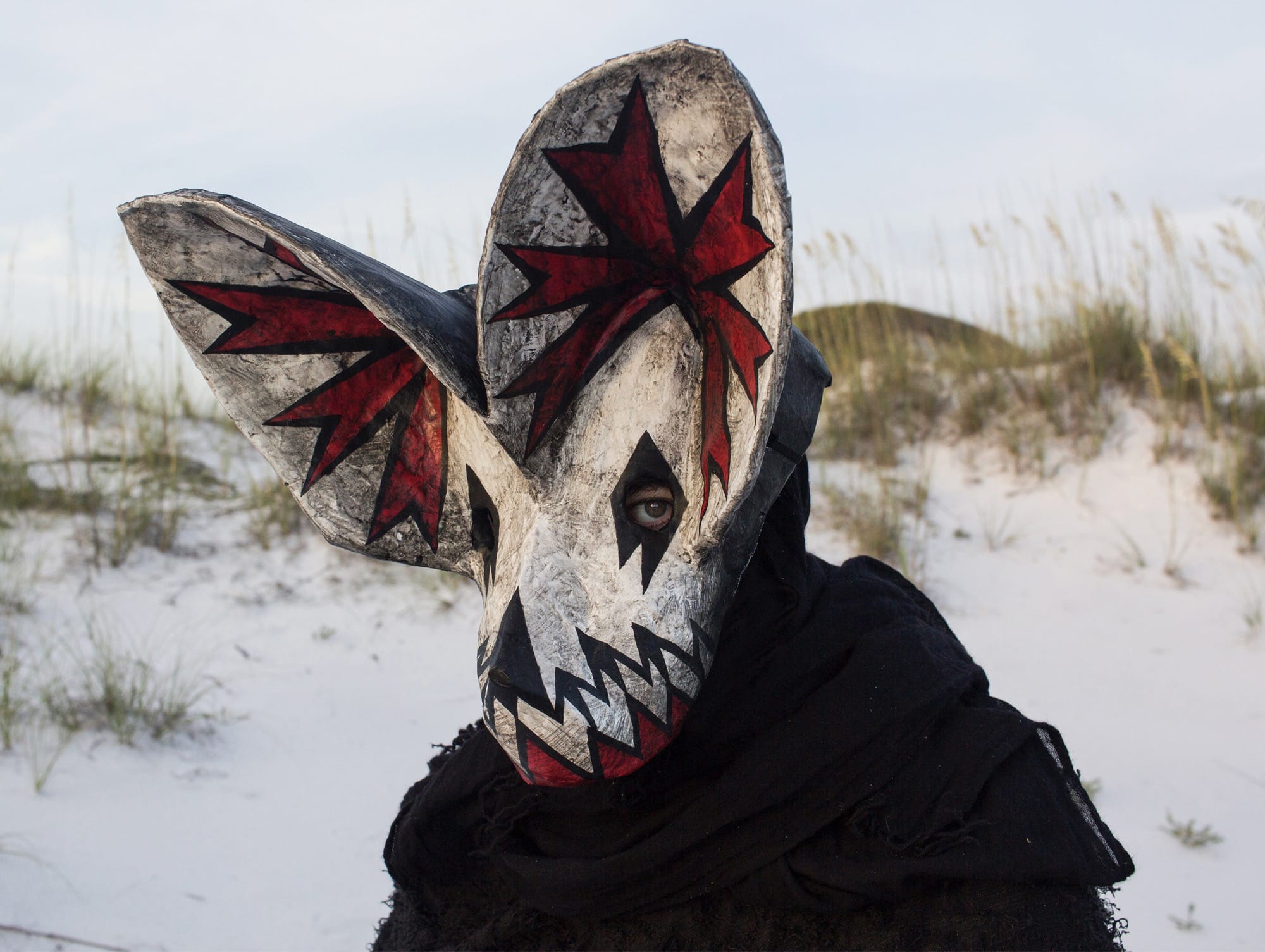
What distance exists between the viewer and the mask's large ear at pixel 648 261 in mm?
824

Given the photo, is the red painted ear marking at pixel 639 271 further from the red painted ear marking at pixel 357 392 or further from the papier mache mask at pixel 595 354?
the red painted ear marking at pixel 357 392

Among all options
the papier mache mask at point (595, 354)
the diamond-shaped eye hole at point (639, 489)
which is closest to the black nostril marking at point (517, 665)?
the papier mache mask at point (595, 354)

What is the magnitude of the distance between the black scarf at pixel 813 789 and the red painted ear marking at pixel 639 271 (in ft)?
1.02

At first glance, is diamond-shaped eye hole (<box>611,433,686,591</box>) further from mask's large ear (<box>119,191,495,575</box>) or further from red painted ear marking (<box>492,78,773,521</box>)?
mask's large ear (<box>119,191,495,575</box>)

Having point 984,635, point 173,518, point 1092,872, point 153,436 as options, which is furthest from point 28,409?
point 1092,872

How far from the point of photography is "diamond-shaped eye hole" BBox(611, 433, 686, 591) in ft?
3.37

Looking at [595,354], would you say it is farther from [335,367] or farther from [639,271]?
[335,367]

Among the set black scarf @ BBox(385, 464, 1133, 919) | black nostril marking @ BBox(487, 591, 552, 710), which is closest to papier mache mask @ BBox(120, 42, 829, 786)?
black nostril marking @ BBox(487, 591, 552, 710)

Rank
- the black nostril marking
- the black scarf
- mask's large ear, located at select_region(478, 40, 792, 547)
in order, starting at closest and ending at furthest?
1. mask's large ear, located at select_region(478, 40, 792, 547)
2. the black nostril marking
3. the black scarf

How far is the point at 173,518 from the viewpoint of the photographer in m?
4.29

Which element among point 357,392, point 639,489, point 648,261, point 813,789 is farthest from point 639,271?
point 813,789

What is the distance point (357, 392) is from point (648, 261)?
418 millimetres

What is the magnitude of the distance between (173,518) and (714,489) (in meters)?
3.89

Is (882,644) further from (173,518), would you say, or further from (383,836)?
(173,518)
